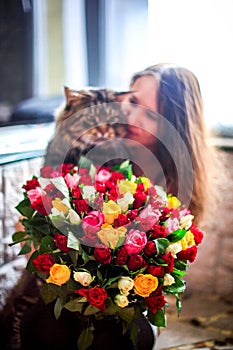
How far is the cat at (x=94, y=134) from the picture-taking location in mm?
1296

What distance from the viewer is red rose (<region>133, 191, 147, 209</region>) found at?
0.95 metres

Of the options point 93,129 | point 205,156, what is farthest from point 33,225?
point 205,156

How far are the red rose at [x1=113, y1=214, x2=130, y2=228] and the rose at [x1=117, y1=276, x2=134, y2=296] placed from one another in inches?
4.5

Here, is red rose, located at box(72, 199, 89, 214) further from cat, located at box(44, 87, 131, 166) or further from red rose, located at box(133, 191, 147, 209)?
cat, located at box(44, 87, 131, 166)

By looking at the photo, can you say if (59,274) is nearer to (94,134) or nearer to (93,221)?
(93,221)

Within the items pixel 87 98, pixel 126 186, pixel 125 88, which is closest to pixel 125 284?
pixel 126 186

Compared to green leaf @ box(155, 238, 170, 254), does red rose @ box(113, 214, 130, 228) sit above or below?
above

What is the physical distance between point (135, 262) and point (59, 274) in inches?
6.6

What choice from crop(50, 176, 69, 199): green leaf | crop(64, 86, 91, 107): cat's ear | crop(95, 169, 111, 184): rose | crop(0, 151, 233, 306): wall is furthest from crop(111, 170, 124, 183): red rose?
crop(0, 151, 233, 306): wall

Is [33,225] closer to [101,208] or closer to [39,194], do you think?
[39,194]

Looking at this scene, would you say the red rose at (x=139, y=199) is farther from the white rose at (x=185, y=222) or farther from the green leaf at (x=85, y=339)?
the green leaf at (x=85, y=339)

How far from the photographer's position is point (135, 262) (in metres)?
0.87

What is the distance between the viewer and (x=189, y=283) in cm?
185

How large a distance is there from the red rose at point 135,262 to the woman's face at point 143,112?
0.50 metres
